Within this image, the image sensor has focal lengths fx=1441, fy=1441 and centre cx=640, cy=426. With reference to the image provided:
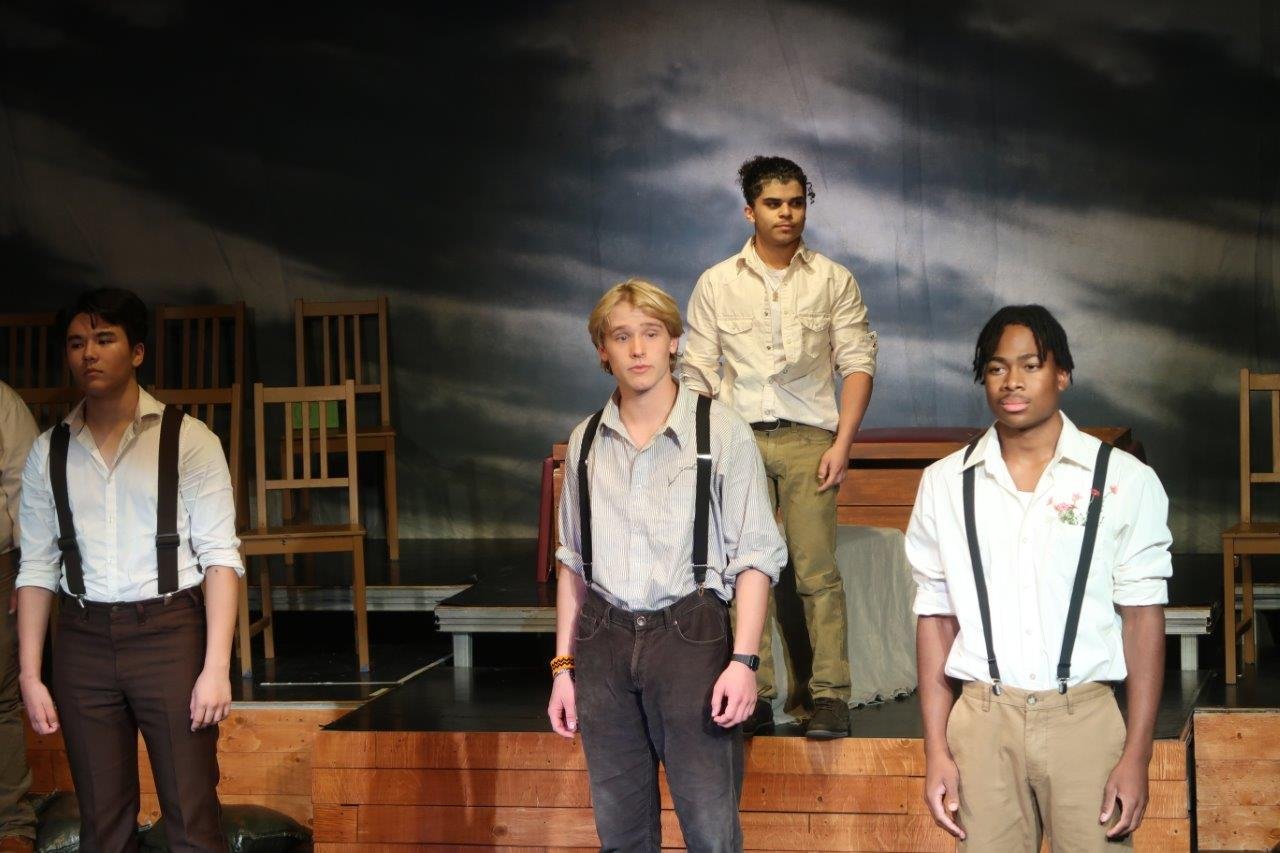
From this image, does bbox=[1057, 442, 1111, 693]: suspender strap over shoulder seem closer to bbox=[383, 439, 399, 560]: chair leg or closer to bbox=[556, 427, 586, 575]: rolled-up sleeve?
bbox=[556, 427, 586, 575]: rolled-up sleeve

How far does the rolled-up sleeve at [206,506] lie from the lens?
2928 millimetres

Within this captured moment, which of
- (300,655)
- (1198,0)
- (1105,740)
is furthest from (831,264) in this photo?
(1198,0)

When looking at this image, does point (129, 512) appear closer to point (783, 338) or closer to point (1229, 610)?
point (783, 338)

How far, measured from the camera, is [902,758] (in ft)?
11.6

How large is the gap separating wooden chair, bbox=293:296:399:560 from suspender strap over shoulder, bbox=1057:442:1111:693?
171 inches

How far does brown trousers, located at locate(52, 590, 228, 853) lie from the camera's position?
2.86 meters

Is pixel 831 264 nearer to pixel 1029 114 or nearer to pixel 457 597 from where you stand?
pixel 457 597

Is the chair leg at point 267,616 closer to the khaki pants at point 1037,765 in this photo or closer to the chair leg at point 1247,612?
the chair leg at point 1247,612

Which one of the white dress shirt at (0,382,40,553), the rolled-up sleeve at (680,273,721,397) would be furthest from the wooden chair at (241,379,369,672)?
the rolled-up sleeve at (680,273,721,397)

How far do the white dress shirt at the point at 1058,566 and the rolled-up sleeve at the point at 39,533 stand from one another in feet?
5.99

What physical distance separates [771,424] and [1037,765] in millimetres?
1523

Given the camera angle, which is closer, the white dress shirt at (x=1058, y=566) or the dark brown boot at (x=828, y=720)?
the white dress shirt at (x=1058, y=566)

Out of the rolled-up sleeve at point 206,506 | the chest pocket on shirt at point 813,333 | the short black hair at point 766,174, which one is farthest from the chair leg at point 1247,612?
the rolled-up sleeve at point 206,506

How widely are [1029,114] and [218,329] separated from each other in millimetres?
3786
